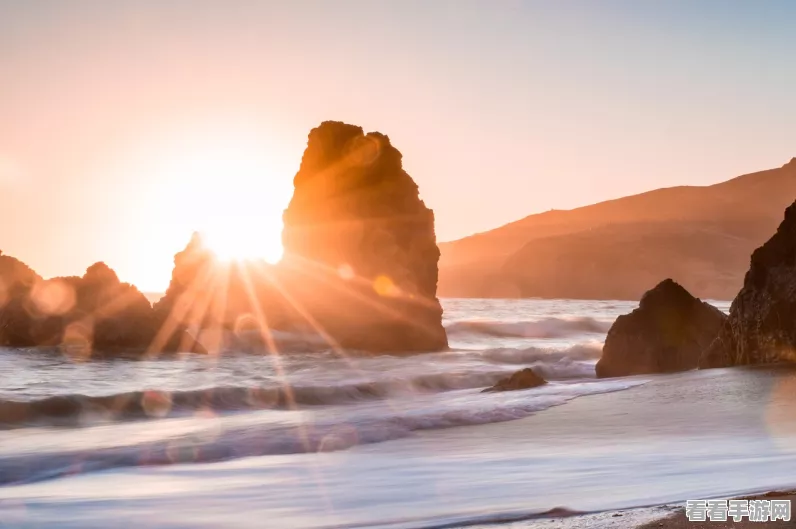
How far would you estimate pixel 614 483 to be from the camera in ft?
18.6

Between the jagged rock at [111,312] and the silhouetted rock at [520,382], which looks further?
the jagged rock at [111,312]

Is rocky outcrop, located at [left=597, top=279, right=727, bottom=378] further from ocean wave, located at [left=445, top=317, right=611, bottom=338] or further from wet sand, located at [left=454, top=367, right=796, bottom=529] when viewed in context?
ocean wave, located at [left=445, top=317, right=611, bottom=338]

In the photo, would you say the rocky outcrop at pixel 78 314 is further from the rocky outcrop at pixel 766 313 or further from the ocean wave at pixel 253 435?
the rocky outcrop at pixel 766 313

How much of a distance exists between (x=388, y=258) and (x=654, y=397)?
84.8 feet

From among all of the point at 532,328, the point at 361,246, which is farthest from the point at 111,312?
the point at 532,328

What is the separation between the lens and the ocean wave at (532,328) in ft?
161

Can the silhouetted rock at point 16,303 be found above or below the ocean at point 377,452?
above

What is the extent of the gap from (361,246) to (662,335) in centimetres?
2021

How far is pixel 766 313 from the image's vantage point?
465 inches

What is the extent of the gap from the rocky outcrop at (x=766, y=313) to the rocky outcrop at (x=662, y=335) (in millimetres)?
3449

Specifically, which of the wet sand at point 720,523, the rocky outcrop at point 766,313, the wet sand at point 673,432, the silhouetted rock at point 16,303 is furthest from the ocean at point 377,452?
the silhouetted rock at point 16,303

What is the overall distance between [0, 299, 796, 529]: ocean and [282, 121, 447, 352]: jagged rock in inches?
649

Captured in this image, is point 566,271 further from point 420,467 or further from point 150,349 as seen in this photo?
point 420,467

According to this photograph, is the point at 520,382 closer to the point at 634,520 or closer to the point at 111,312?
the point at 634,520
